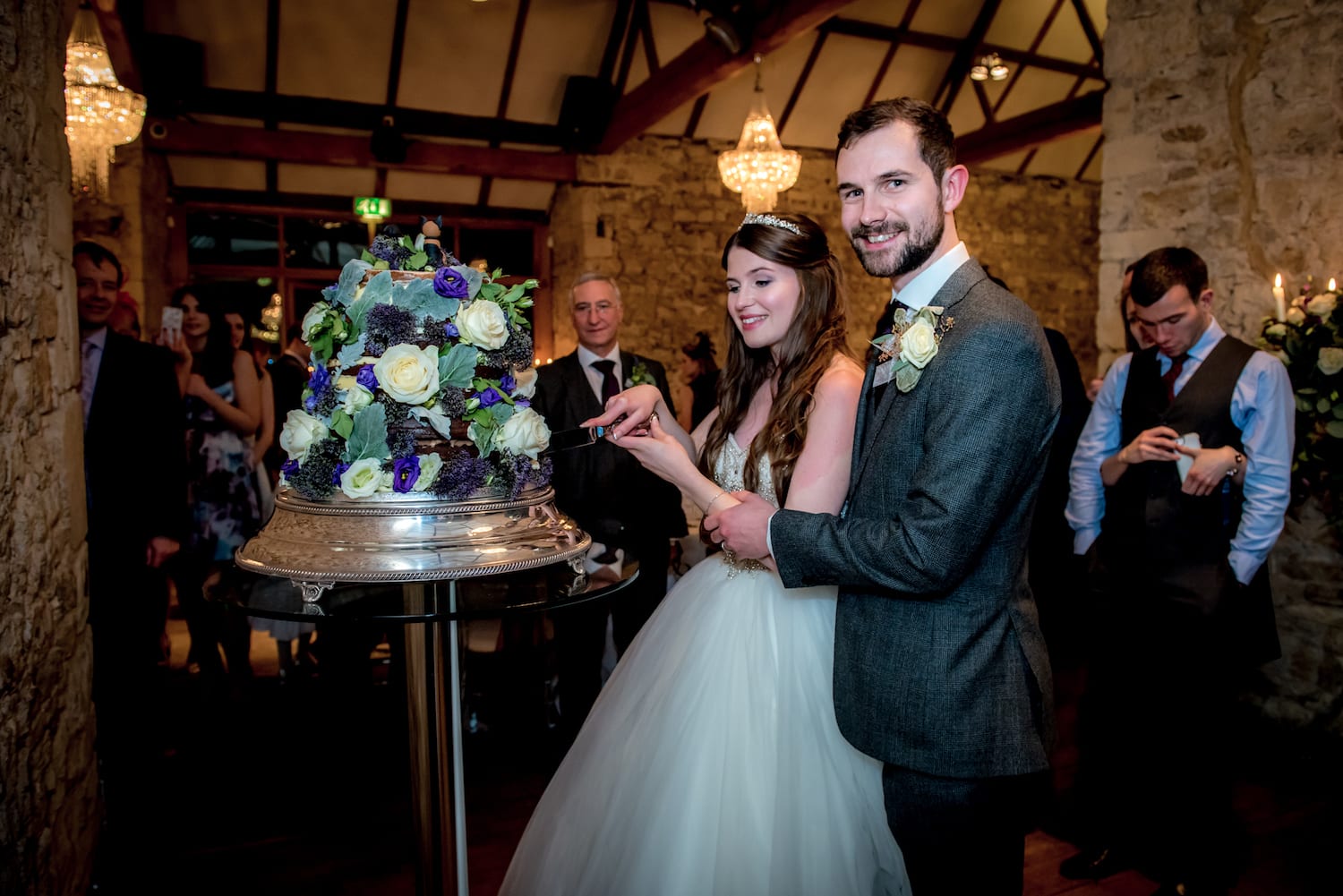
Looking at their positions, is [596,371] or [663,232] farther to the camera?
[663,232]

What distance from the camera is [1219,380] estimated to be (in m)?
2.79

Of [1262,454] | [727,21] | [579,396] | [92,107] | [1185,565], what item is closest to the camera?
[1262,454]

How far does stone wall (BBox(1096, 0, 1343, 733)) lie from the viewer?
11.8 ft

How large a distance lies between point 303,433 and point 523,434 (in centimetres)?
41

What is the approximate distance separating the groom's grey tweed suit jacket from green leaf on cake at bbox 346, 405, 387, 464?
75 cm

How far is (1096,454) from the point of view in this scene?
316 cm

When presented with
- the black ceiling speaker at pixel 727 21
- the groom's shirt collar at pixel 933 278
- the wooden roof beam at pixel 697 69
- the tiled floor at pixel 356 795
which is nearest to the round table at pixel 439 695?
the groom's shirt collar at pixel 933 278

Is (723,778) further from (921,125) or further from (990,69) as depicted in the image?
(990,69)

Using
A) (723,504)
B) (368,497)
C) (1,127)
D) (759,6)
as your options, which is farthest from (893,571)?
(759,6)

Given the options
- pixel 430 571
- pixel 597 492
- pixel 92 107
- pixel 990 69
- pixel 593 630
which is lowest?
pixel 593 630

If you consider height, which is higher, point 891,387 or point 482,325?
point 482,325

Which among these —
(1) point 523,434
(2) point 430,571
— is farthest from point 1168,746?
(2) point 430,571

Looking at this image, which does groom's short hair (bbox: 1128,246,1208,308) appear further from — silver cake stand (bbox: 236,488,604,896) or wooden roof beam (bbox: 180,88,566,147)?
wooden roof beam (bbox: 180,88,566,147)

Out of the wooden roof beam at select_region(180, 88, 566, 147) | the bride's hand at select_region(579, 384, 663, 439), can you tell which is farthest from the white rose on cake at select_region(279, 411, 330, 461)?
the wooden roof beam at select_region(180, 88, 566, 147)
